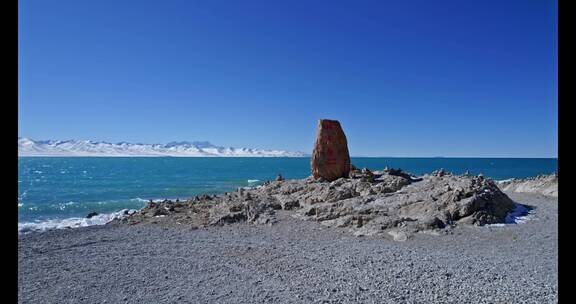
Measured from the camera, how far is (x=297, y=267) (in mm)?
10766

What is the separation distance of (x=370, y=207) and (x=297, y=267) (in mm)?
8056

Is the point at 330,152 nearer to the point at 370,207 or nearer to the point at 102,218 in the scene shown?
the point at 370,207

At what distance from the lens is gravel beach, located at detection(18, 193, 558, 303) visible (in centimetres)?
862

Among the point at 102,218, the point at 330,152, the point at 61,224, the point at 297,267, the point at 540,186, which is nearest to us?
the point at 297,267

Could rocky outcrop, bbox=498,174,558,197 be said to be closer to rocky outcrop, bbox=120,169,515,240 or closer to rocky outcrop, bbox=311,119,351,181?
rocky outcrop, bbox=120,169,515,240

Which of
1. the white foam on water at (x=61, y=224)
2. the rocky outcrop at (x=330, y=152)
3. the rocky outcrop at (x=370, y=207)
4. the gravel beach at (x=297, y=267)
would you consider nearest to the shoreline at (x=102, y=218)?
the white foam on water at (x=61, y=224)

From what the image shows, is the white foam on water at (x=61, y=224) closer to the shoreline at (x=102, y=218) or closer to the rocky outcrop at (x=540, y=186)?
the shoreline at (x=102, y=218)

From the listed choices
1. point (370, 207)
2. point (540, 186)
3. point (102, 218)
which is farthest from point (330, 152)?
point (102, 218)

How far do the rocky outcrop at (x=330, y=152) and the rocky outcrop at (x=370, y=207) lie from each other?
1044 mm

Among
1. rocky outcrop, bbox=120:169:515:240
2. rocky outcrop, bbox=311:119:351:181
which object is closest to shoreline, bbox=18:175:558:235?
rocky outcrop, bbox=120:169:515:240

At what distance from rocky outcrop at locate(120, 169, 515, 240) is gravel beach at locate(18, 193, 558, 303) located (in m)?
0.98

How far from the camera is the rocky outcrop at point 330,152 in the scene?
25.4 m
